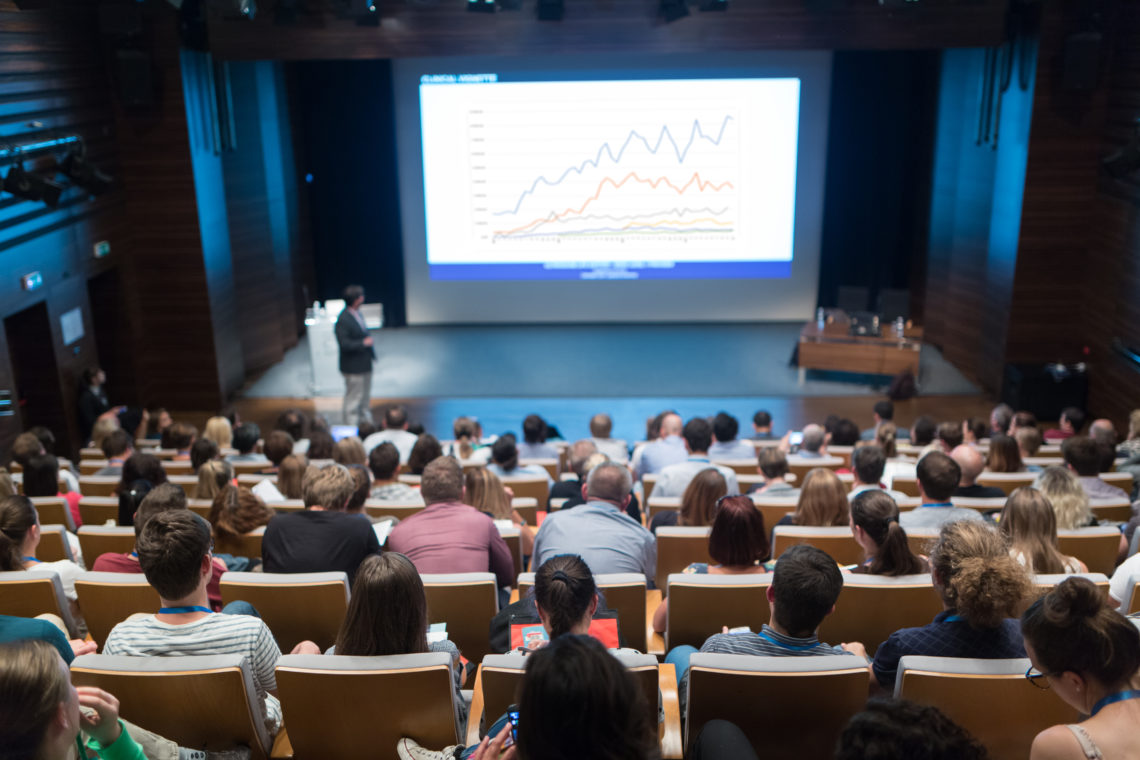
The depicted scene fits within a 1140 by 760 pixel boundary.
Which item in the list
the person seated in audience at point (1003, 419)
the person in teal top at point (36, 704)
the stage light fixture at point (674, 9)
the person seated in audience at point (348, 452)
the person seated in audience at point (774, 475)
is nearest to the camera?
the person in teal top at point (36, 704)

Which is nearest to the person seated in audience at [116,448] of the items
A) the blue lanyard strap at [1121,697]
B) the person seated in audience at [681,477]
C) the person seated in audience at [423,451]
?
the person seated in audience at [423,451]

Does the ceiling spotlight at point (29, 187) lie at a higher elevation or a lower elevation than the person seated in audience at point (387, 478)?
higher

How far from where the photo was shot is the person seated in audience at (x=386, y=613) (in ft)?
8.69

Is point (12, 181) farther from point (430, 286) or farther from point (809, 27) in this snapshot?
point (809, 27)

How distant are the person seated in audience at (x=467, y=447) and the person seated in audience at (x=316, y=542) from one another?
8.10 feet

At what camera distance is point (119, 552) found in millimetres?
4203

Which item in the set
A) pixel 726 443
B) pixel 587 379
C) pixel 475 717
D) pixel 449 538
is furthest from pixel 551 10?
pixel 475 717

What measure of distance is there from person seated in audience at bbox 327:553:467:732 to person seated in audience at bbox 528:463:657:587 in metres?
1.29

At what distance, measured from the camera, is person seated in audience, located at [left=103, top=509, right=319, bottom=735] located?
280 cm

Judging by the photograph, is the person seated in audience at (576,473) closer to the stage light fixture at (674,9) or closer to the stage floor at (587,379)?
the stage floor at (587,379)

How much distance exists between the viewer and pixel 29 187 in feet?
24.0

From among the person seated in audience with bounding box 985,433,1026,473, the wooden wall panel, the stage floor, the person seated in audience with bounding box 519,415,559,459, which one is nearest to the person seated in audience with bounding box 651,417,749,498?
the person seated in audience with bounding box 519,415,559,459

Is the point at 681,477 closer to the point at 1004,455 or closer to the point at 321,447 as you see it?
the point at 1004,455

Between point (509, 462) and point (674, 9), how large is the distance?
4.85 metres
